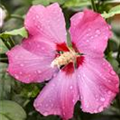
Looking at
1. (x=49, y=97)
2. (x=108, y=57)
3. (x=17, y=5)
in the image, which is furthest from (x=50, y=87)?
(x=17, y=5)

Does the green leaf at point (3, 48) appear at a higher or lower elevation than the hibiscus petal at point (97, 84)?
lower

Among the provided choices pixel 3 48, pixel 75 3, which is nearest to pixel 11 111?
pixel 3 48

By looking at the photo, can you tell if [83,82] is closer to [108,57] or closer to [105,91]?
[105,91]

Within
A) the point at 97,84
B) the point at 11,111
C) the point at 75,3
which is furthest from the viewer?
the point at 75,3

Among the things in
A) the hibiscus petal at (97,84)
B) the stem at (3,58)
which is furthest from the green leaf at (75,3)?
the hibiscus petal at (97,84)

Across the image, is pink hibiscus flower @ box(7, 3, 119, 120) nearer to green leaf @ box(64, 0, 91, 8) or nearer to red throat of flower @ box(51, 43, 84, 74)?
red throat of flower @ box(51, 43, 84, 74)

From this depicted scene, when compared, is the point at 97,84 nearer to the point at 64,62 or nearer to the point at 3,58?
the point at 64,62

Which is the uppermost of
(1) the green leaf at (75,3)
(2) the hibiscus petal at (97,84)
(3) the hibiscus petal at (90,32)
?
(3) the hibiscus petal at (90,32)

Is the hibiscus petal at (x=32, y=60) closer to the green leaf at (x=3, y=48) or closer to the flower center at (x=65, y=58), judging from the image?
the flower center at (x=65, y=58)
